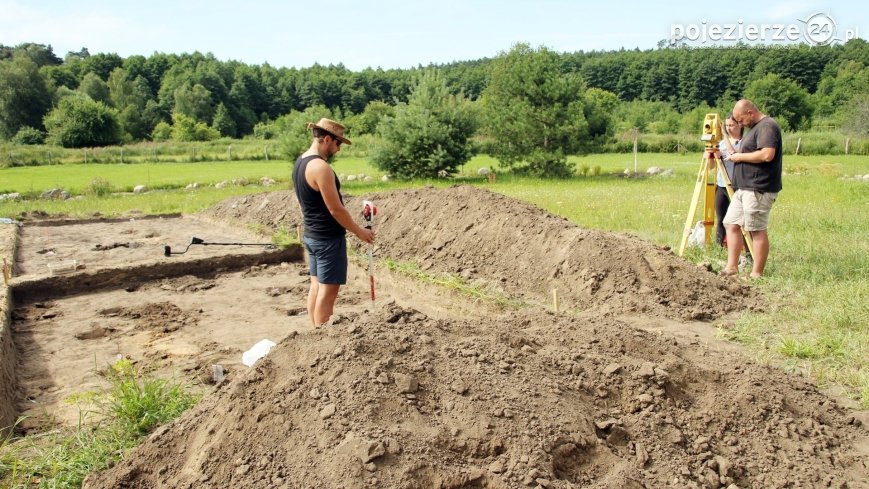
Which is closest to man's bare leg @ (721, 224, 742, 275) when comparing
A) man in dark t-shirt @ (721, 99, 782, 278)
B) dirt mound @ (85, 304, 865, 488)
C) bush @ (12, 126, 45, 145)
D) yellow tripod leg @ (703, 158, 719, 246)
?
man in dark t-shirt @ (721, 99, 782, 278)

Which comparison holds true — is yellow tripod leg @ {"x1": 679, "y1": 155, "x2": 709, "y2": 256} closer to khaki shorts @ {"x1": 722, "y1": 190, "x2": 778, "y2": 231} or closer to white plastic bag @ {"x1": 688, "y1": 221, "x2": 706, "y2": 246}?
white plastic bag @ {"x1": 688, "y1": 221, "x2": 706, "y2": 246}

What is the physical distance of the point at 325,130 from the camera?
4.61 metres

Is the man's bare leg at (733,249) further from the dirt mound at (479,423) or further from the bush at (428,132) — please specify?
the bush at (428,132)

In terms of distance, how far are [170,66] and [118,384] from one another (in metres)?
102

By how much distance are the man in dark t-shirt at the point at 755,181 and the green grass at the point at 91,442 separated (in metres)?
5.57

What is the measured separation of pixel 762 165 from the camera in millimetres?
6289

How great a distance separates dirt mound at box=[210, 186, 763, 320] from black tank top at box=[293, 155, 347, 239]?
261 cm

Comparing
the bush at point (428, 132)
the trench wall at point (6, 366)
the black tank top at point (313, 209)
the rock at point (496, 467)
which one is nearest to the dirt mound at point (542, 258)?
the black tank top at point (313, 209)

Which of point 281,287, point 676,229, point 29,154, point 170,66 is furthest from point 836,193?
point 170,66

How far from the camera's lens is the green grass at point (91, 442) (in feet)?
10.5

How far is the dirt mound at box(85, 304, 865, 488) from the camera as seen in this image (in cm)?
276

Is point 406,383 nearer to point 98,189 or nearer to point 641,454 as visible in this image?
point 641,454

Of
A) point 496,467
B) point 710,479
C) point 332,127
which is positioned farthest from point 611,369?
point 332,127

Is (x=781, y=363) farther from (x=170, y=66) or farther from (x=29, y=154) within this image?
(x=170, y=66)
